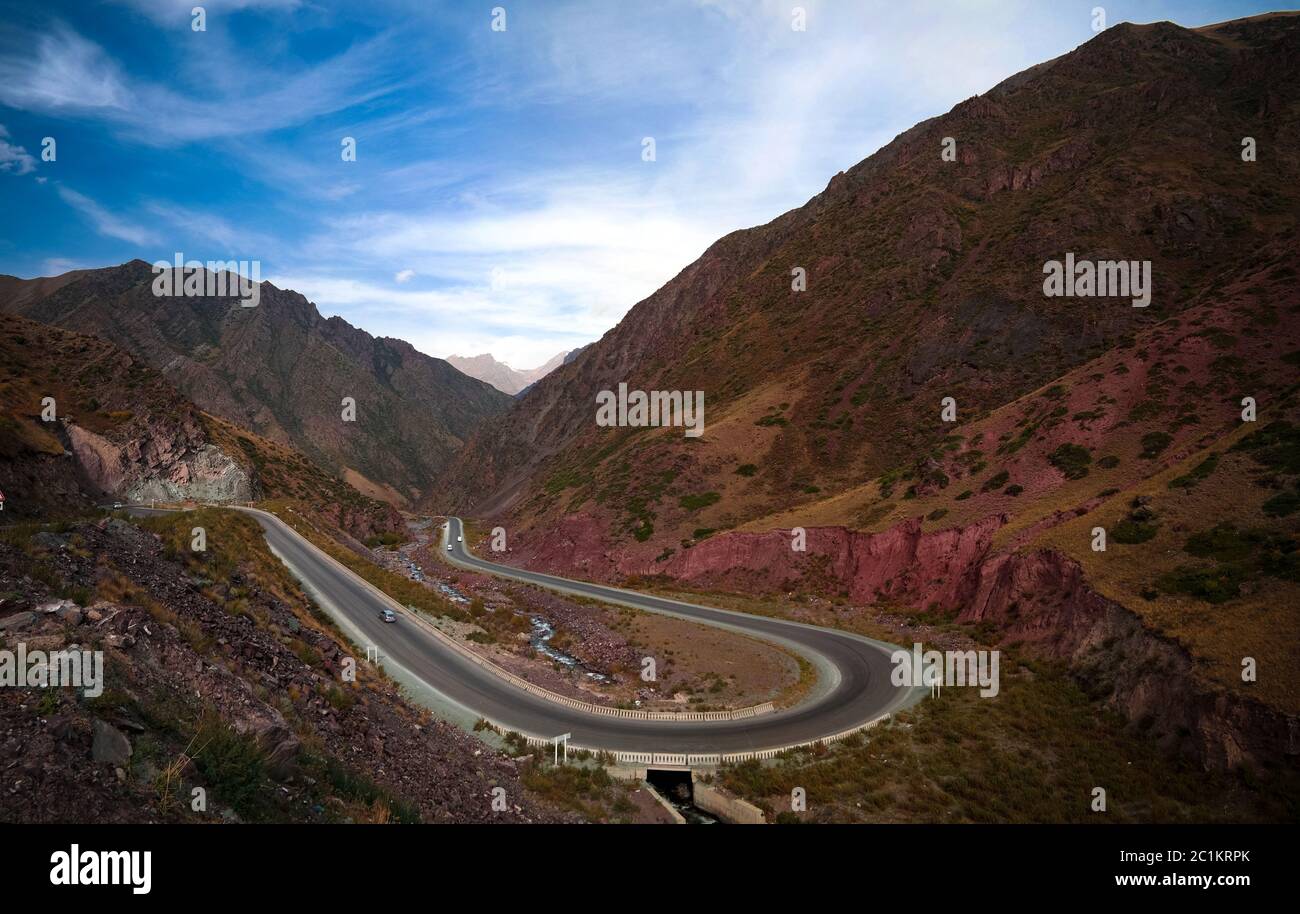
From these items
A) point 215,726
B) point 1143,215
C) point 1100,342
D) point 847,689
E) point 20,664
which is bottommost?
point 847,689

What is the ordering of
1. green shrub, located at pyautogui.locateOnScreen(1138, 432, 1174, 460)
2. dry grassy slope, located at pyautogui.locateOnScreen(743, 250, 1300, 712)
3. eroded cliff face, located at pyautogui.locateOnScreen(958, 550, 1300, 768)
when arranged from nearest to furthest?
eroded cliff face, located at pyautogui.locateOnScreen(958, 550, 1300, 768)
dry grassy slope, located at pyautogui.locateOnScreen(743, 250, 1300, 712)
green shrub, located at pyautogui.locateOnScreen(1138, 432, 1174, 460)

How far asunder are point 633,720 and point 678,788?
449cm

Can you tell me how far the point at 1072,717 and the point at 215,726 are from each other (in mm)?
22364

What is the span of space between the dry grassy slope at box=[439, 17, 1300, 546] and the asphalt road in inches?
995

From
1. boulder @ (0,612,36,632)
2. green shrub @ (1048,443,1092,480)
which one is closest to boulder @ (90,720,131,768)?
boulder @ (0,612,36,632)

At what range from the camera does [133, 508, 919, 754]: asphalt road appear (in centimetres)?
1972

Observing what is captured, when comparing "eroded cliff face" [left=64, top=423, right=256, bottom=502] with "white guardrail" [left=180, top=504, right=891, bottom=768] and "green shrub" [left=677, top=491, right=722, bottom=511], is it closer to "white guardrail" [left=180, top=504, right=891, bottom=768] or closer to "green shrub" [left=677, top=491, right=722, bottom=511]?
"white guardrail" [left=180, top=504, right=891, bottom=768]

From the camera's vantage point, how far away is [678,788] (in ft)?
56.2

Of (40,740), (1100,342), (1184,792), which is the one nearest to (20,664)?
(40,740)

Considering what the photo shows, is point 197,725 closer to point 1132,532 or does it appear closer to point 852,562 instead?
point 1132,532

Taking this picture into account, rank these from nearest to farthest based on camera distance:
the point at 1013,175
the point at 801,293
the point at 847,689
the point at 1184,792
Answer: the point at 1184,792 → the point at 847,689 → the point at 1013,175 → the point at 801,293

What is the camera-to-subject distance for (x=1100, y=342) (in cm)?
5334

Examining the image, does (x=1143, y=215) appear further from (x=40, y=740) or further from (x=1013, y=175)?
(x=40, y=740)

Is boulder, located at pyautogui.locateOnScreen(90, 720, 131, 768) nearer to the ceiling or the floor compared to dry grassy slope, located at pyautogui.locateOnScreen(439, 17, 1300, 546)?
nearer to the floor
